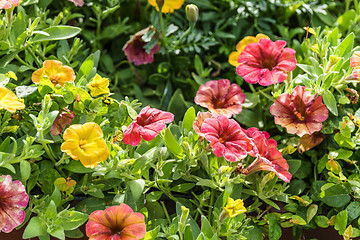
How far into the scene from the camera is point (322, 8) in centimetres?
149

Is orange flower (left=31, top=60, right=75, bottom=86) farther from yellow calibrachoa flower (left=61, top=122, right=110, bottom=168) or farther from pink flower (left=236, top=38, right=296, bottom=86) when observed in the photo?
pink flower (left=236, top=38, right=296, bottom=86)

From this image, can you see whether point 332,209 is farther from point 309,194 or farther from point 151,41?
point 151,41

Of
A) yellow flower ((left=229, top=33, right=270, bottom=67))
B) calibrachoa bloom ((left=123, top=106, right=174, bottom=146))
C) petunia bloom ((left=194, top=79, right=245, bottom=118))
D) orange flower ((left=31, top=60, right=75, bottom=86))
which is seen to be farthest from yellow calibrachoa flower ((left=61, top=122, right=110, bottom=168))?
yellow flower ((left=229, top=33, right=270, bottom=67))

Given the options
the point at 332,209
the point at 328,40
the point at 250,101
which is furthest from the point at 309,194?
the point at 328,40

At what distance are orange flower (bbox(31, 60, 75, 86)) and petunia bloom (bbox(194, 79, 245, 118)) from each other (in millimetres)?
338

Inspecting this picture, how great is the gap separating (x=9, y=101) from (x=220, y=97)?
1.81 ft

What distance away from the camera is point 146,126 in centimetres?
98

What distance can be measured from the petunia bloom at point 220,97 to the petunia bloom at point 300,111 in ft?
0.40

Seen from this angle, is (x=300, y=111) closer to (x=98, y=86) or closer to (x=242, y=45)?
(x=242, y=45)

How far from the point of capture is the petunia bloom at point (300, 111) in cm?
108

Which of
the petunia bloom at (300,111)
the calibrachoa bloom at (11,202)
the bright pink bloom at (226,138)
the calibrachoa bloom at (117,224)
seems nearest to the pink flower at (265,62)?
the petunia bloom at (300,111)

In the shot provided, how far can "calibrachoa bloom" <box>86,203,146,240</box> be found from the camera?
882 millimetres

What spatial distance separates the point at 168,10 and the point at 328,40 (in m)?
0.48

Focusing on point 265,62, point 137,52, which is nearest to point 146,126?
point 265,62
